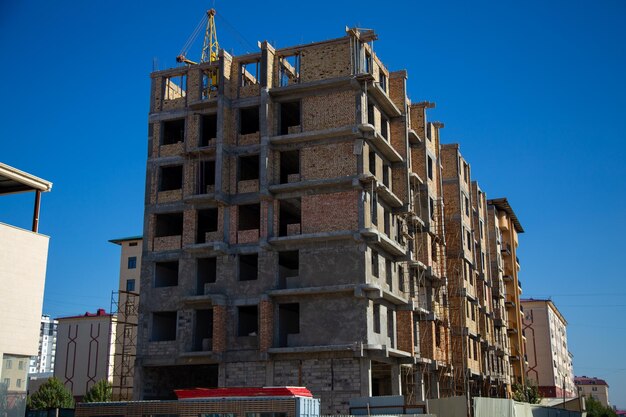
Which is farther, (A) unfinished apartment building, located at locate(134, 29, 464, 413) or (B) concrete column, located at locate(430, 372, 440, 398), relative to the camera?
(B) concrete column, located at locate(430, 372, 440, 398)

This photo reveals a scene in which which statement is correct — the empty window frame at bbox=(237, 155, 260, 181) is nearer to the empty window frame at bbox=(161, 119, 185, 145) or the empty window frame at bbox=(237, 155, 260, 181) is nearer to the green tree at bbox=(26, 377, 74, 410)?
the empty window frame at bbox=(161, 119, 185, 145)

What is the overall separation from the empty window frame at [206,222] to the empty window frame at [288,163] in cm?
524

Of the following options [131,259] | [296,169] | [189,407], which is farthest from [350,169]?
[131,259]

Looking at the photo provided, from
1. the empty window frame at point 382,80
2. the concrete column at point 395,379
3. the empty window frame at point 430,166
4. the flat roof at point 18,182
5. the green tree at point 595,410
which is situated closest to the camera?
the flat roof at point 18,182

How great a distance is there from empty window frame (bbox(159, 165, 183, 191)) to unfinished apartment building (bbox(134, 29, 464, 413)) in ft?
0.40

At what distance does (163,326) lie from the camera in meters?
50.7

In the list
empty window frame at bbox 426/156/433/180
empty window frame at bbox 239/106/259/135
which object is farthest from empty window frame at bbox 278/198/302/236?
empty window frame at bbox 426/156/433/180

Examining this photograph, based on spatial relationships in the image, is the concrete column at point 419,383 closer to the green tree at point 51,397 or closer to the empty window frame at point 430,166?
the empty window frame at point 430,166

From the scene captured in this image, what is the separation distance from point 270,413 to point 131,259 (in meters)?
73.7

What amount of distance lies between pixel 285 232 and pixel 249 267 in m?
3.33

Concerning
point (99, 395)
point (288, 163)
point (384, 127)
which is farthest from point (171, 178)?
point (99, 395)

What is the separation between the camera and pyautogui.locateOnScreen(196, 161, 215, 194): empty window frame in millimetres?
50562

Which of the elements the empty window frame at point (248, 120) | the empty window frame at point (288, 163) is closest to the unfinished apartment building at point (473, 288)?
the empty window frame at point (288, 163)

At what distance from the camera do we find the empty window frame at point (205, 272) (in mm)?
49188
